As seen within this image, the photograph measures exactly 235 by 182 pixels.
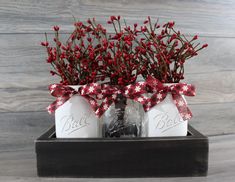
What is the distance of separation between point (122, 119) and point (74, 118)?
5.6 inches

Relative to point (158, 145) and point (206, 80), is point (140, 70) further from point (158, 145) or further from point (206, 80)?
point (206, 80)

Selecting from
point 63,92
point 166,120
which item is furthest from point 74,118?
point 166,120

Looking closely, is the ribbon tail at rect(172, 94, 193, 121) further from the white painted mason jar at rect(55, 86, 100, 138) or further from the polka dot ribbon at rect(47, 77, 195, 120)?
the white painted mason jar at rect(55, 86, 100, 138)

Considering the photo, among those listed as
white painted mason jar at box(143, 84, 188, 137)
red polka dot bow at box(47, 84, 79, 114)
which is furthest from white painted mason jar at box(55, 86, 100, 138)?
white painted mason jar at box(143, 84, 188, 137)

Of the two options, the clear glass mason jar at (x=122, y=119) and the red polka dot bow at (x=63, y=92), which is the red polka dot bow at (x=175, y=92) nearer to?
the clear glass mason jar at (x=122, y=119)

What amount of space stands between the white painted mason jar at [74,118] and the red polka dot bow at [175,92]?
7.1 inches

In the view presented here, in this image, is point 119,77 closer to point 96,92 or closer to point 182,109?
point 96,92

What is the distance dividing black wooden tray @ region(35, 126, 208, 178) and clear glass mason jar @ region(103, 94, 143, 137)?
78 mm

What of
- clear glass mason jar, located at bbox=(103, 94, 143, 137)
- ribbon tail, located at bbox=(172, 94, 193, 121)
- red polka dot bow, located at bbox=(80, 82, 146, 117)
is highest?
red polka dot bow, located at bbox=(80, 82, 146, 117)

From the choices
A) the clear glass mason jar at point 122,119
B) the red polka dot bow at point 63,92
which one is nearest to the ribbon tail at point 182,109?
the clear glass mason jar at point 122,119

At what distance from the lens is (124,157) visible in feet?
2.14

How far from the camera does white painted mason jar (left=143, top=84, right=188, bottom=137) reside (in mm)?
672

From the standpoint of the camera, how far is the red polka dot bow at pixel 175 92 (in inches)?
26.1

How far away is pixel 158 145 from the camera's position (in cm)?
65
